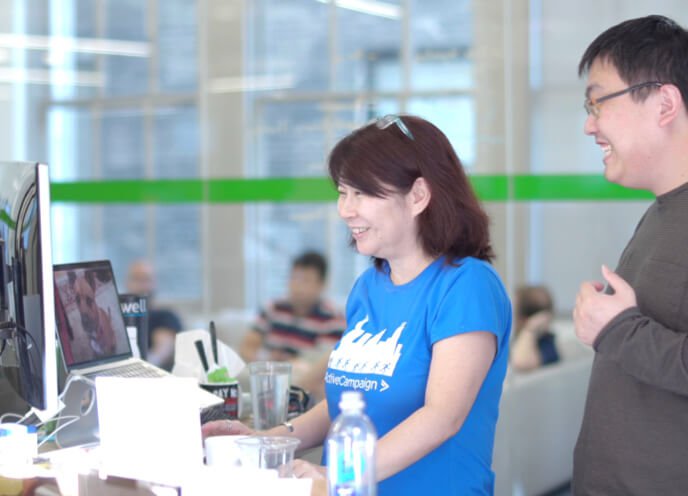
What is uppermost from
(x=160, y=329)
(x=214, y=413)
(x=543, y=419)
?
(x=214, y=413)

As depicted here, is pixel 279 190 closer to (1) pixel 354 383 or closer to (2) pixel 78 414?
(2) pixel 78 414

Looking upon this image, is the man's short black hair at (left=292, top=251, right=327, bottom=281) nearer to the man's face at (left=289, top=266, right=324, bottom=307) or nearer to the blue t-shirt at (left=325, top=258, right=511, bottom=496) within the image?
the man's face at (left=289, top=266, right=324, bottom=307)

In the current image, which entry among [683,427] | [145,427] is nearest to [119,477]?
[145,427]

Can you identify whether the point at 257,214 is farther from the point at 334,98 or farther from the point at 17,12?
the point at 17,12

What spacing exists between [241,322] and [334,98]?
56.2 inches

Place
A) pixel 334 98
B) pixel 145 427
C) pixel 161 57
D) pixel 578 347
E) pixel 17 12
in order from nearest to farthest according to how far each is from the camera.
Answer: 1. pixel 145 427
2. pixel 578 347
3. pixel 334 98
4. pixel 161 57
5. pixel 17 12

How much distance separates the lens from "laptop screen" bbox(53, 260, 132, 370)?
224 cm

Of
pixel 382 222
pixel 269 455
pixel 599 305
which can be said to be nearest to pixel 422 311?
pixel 382 222

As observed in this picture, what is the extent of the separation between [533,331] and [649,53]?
3.18 m

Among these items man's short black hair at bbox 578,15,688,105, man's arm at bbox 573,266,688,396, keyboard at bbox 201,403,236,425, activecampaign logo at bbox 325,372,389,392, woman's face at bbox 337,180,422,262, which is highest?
man's short black hair at bbox 578,15,688,105

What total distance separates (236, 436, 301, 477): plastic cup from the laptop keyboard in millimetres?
741

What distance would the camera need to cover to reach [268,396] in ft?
7.78

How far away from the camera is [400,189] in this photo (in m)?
2.01

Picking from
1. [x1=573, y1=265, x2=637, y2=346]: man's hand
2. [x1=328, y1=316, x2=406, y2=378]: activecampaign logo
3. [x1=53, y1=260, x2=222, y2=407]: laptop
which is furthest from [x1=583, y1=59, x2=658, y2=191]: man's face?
[x1=53, y1=260, x2=222, y2=407]: laptop
